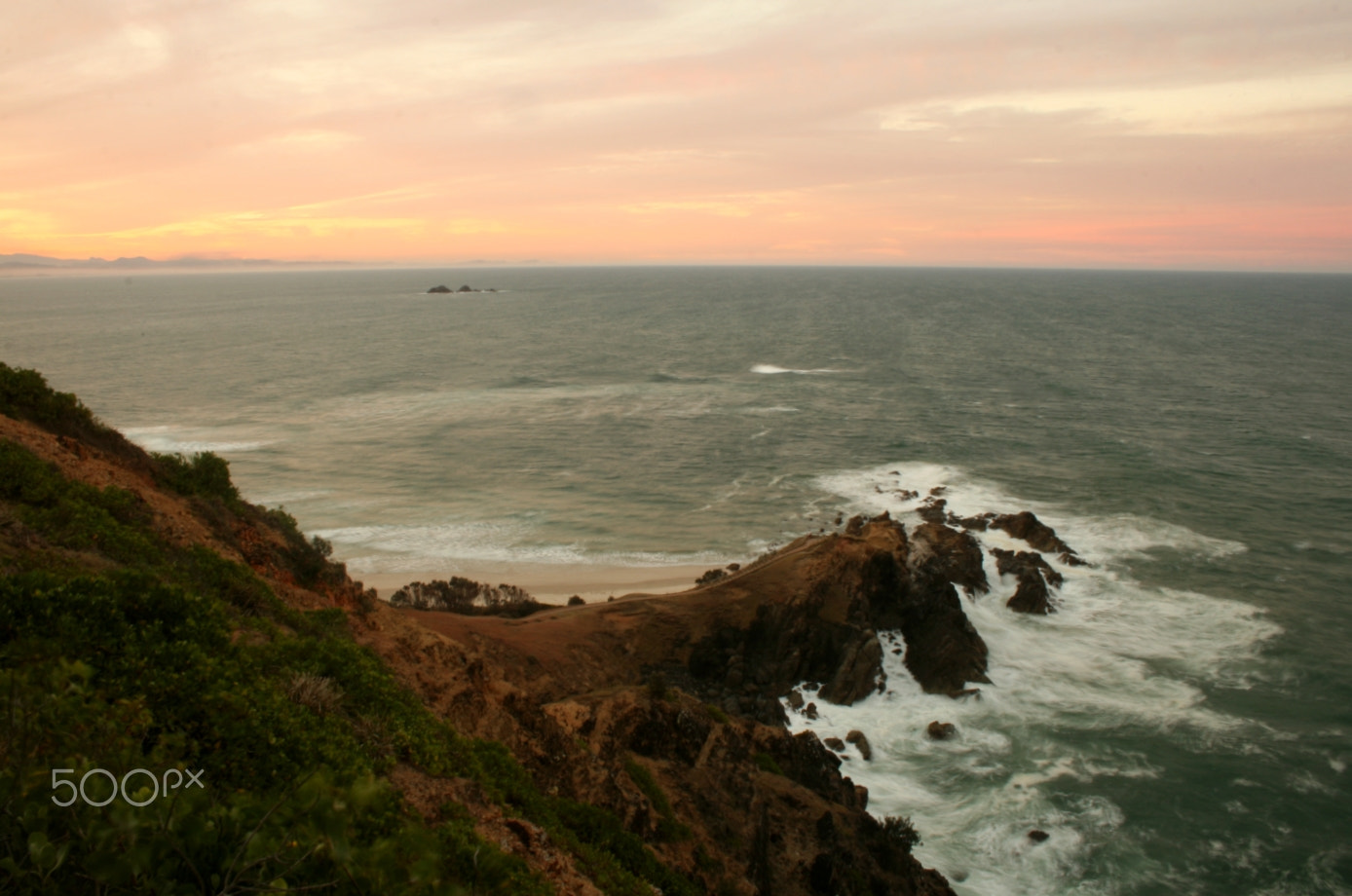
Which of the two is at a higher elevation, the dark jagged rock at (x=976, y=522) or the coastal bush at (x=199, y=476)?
the coastal bush at (x=199, y=476)

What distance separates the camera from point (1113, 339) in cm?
12706

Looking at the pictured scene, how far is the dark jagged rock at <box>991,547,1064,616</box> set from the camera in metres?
37.6

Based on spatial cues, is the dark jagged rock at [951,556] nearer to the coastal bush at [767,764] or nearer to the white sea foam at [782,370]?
the coastal bush at [767,764]

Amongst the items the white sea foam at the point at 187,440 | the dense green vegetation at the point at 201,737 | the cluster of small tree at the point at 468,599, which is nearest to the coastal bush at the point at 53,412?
the dense green vegetation at the point at 201,737

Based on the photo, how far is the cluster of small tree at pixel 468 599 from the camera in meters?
33.3

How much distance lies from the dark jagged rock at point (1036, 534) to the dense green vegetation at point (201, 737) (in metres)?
34.0

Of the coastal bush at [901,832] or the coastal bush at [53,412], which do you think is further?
the coastal bush at [901,832]

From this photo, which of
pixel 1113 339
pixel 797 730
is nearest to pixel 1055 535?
pixel 797 730

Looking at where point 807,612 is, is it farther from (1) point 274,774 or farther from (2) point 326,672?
(1) point 274,774

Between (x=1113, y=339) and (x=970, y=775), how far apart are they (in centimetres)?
11971

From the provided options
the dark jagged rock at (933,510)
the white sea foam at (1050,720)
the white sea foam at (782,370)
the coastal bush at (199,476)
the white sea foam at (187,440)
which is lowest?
the white sea foam at (1050,720)

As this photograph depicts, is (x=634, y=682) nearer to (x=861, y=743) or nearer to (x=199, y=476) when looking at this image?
(x=861, y=743)

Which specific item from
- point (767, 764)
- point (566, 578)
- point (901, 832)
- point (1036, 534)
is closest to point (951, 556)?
point (1036, 534)

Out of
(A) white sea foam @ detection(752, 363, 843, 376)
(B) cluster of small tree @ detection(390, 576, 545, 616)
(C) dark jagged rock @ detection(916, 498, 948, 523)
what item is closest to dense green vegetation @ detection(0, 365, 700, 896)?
(B) cluster of small tree @ detection(390, 576, 545, 616)
